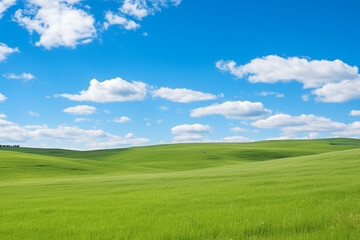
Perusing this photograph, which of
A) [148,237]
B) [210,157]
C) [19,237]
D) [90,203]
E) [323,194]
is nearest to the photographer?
[148,237]

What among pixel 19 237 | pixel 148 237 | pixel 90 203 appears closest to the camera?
pixel 148 237

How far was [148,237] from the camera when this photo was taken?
32.2 ft

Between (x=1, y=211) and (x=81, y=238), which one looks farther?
(x=1, y=211)

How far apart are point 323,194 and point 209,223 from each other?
619 centimetres

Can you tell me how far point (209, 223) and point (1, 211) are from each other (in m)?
8.66

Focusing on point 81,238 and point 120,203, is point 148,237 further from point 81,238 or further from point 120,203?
point 120,203

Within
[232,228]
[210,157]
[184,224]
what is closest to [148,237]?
[184,224]

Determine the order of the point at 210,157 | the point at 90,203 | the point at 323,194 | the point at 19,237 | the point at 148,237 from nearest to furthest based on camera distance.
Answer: the point at 148,237, the point at 19,237, the point at 323,194, the point at 90,203, the point at 210,157

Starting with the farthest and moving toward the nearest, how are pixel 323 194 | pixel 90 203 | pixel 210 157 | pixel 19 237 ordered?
1. pixel 210 157
2. pixel 90 203
3. pixel 323 194
4. pixel 19 237

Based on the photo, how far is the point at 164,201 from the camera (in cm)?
1565

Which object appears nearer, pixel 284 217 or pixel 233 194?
pixel 284 217

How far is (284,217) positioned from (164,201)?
18.8ft

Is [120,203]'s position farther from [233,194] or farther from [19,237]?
[19,237]

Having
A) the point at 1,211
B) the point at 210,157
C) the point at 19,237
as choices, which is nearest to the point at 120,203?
the point at 1,211
